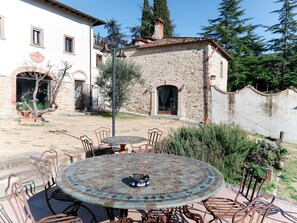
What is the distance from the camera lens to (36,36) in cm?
1296

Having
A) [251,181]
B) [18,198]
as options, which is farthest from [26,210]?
[251,181]

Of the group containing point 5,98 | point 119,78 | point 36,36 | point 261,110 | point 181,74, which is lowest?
point 261,110

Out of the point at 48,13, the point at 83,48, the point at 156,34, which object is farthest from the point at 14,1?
the point at 156,34

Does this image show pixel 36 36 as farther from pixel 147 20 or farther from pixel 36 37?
pixel 147 20

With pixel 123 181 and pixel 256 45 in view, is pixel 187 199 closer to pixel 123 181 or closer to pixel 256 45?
pixel 123 181

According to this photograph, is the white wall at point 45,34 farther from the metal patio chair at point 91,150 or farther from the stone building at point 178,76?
the metal patio chair at point 91,150

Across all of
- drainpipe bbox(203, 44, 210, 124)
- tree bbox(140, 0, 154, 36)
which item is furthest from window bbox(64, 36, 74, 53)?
tree bbox(140, 0, 154, 36)

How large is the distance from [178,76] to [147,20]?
40.5ft

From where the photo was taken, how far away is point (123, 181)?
2.05 metres

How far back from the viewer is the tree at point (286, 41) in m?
18.8

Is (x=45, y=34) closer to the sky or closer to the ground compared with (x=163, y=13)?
closer to the ground

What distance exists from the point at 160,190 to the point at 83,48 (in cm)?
1524

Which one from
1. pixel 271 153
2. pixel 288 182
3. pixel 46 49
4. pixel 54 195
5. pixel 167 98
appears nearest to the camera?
pixel 54 195

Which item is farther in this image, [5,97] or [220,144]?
[5,97]
